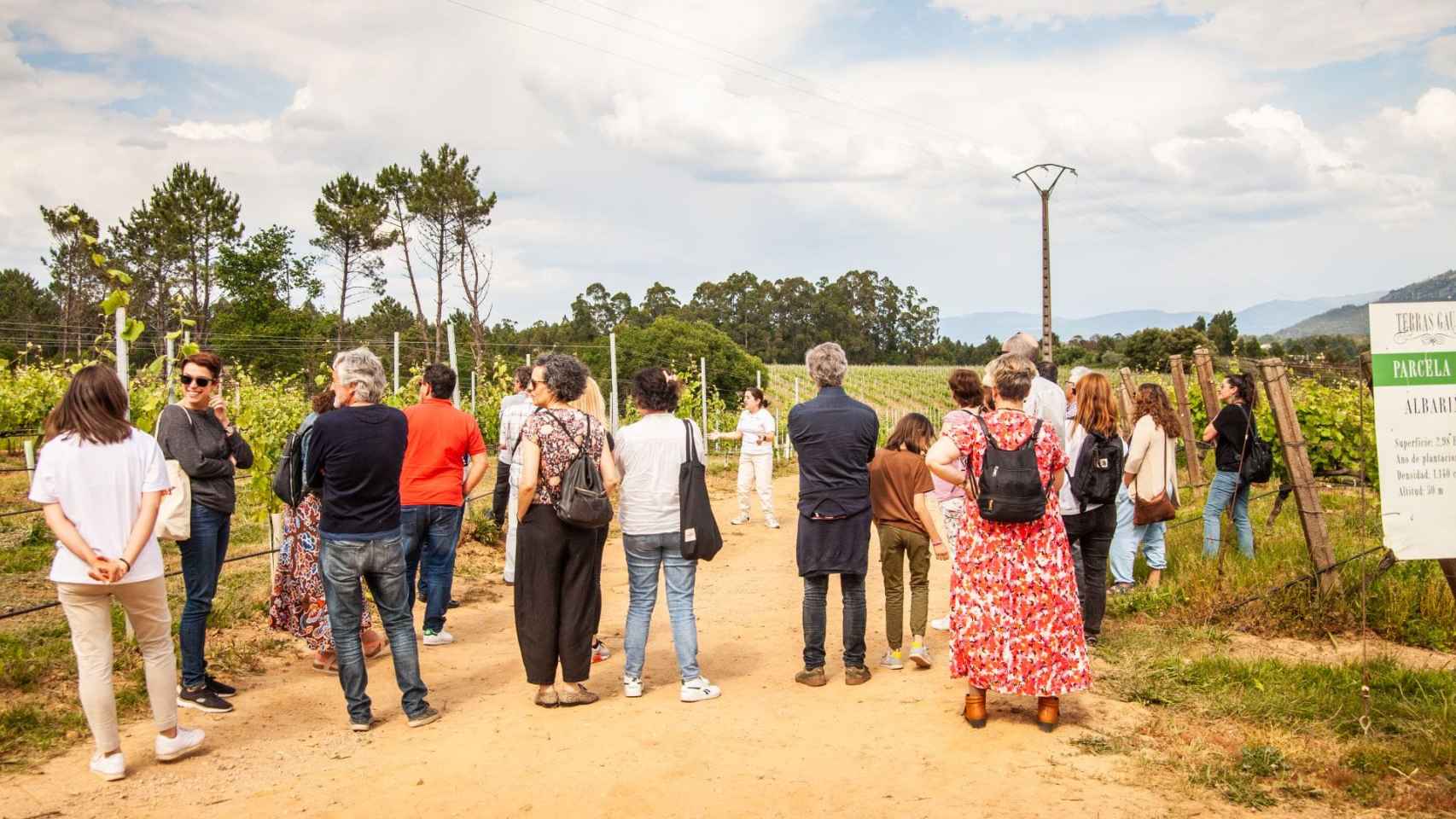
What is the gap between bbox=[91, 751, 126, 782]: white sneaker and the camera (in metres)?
4.15

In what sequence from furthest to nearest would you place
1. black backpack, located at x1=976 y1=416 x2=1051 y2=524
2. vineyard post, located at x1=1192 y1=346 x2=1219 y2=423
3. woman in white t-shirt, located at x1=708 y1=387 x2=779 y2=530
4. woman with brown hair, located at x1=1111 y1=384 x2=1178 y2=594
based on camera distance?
woman in white t-shirt, located at x1=708 y1=387 x2=779 y2=530
vineyard post, located at x1=1192 y1=346 x2=1219 y2=423
woman with brown hair, located at x1=1111 y1=384 x2=1178 y2=594
black backpack, located at x1=976 y1=416 x2=1051 y2=524

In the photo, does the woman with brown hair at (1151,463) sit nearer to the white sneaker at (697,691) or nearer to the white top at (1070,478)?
the white top at (1070,478)

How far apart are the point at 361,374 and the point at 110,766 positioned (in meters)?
1.91

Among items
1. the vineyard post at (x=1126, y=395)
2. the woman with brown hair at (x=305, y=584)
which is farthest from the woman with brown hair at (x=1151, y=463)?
the woman with brown hair at (x=305, y=584)

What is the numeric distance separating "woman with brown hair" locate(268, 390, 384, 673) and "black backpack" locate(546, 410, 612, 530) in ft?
5.39

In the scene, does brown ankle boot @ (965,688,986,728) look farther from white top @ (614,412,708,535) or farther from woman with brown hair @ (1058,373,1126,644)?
white top @ (614,412,708,535)

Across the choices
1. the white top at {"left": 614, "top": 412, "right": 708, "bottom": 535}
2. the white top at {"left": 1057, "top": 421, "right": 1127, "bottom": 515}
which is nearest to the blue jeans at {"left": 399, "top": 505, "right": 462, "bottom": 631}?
the white top at {"left": 614, "top": 412, "right": 708, "bottom": 535}

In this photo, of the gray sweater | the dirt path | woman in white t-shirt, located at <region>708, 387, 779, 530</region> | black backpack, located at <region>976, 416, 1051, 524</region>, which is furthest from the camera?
woman in white t-shirt, located at <region>708, 387, 779, 530</region>

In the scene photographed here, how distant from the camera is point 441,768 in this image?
4.30m

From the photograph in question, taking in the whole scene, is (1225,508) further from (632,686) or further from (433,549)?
(433,549)

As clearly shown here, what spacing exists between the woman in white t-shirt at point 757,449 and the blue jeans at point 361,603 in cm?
636

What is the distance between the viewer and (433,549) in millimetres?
6211

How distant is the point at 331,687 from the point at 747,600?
322 centimetres

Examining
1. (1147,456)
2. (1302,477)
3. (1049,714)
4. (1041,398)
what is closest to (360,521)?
(1049,714)
